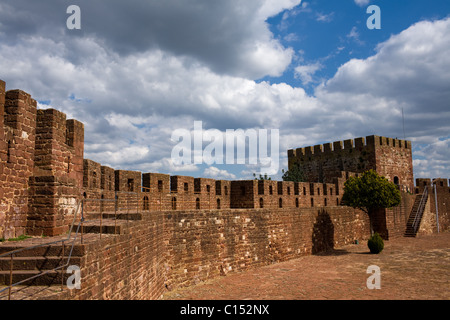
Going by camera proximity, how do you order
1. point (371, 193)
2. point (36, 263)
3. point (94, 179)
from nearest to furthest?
point (36, 263), point (94, 179), point (371, 193)

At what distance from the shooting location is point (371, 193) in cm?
2106

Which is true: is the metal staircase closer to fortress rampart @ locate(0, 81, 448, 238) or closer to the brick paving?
the brick paving

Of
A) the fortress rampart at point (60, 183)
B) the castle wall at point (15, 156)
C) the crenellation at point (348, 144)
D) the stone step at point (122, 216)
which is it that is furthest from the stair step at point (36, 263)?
the crenellation at point (348, 144)

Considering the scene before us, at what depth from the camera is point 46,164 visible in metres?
8.58

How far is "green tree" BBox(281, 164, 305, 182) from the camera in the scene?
36.9 meters

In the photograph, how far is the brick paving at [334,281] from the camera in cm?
1043

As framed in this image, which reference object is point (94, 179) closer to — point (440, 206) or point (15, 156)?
point (15, 156)

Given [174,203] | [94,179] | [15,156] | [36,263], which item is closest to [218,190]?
[174,203]

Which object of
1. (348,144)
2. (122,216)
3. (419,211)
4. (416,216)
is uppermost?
(348,144)

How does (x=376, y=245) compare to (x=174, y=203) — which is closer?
(x=174, y=203)

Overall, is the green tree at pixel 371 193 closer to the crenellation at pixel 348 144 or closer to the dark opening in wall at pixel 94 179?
the crenellation at pixel 348 144

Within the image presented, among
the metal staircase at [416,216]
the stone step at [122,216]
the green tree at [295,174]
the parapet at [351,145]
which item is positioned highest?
the parapet at [351,145]

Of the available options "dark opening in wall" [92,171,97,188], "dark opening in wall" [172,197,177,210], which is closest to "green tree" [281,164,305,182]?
"dark opening in wall" [172,197,177,210]
